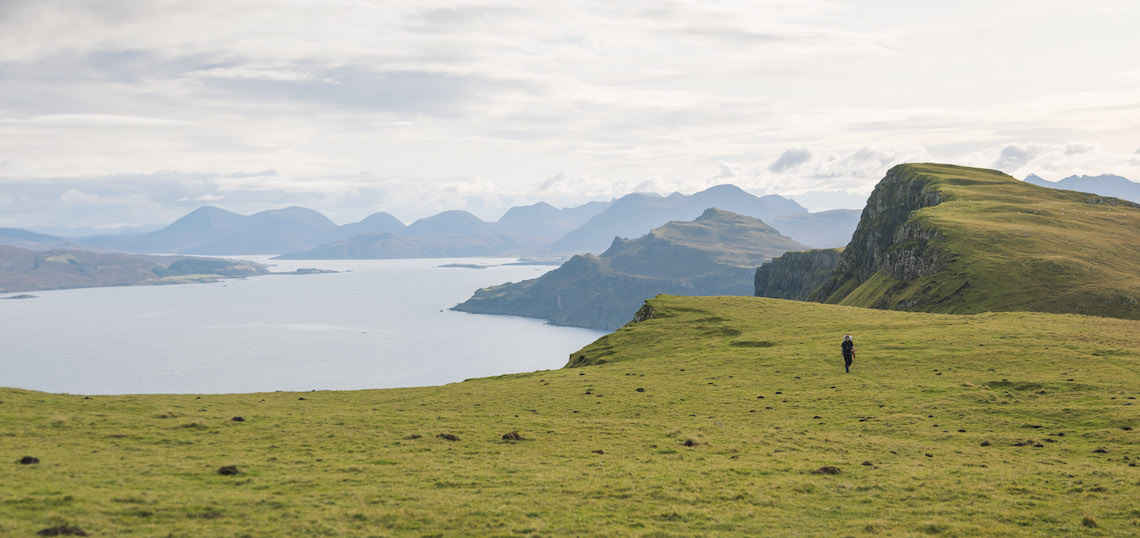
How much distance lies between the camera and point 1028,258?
10175 cm

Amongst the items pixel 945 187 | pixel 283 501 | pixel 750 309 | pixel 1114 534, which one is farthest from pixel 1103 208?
pixel 283 501

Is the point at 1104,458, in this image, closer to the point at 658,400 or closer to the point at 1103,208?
the point at 658,400

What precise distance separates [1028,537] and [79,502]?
87.8 ft

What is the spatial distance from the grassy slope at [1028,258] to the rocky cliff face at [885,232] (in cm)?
500

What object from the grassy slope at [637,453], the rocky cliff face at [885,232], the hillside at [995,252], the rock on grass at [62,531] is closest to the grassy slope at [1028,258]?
the hillside at [995,252]

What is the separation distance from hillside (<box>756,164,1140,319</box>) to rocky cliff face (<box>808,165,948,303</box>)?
A: 39 centimetres

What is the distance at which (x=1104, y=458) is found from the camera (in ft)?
88.3

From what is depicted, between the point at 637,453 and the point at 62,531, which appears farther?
the point at 637,453

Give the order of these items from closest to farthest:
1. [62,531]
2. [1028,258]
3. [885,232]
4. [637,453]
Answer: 1. [62,531]
2. [637,453]
3. [1028,258]
4. [885,232]

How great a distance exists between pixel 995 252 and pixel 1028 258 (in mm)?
6260

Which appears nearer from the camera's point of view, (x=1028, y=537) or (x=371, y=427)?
(x=1028, y=537)

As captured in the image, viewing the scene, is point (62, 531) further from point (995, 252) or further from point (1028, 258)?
point (995, 252)

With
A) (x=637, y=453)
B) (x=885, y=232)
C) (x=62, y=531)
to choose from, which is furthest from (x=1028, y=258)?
(x=62, y=531)

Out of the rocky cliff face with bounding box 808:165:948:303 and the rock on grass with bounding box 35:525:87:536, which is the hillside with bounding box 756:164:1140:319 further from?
the rock on grass with bounding box 35:525:87:536
